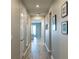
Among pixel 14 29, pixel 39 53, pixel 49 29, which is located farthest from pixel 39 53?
pixel 14 29

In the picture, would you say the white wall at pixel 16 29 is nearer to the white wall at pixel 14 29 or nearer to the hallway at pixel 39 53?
the white wall at pixel 14 29

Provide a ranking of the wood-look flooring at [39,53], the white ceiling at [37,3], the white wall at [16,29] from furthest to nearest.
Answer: the wood-look flooring at [39,53]
the white ceiling at [37,3]
the white wall at [16,29]

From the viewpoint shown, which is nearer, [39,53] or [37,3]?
[37,3]

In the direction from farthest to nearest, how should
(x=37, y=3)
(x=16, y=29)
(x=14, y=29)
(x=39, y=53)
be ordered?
1. (x=39, y=53)
2. (x=37, y=3)
3. (x=16, y=29)
4. (x=14, y=29)

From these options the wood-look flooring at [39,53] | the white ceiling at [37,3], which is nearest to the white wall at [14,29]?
the white ceiling at [37,3]

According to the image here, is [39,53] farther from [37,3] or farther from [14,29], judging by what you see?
[14,29]

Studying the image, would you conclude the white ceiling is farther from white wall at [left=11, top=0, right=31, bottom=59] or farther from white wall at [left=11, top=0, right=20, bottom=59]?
white wall at [left=11, top=0, right=20, bottom=59]

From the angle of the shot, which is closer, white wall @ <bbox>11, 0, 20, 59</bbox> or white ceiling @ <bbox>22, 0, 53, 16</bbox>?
white wall @ <bbox>11, 0, 20, 59</bbox>

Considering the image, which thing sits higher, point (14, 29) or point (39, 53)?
point (14, 29)

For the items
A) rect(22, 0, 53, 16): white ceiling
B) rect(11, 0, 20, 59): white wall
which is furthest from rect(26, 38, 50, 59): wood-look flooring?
rect(11, 0, 20, 59): white wall
